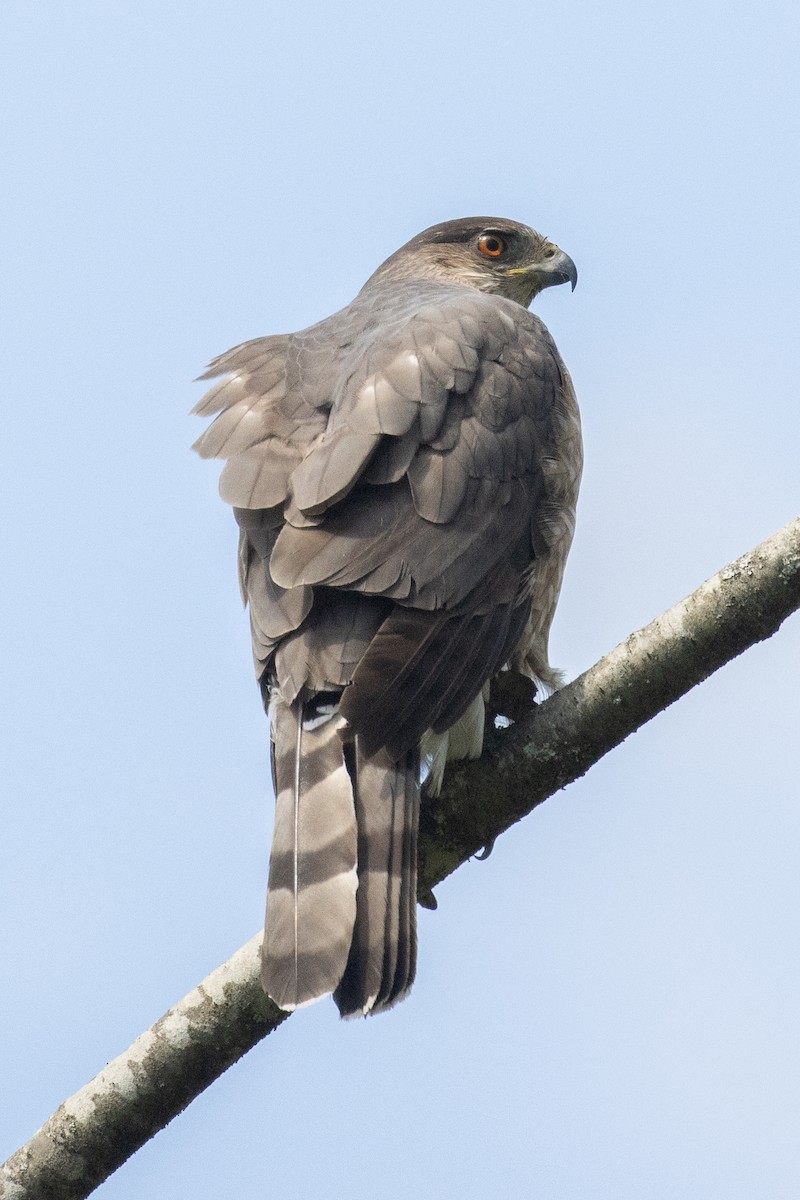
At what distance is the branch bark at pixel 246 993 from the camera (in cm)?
354

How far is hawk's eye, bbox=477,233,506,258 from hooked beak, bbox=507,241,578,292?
0.11 meters

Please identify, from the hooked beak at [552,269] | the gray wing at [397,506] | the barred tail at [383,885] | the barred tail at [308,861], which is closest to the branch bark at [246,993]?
the barred tail at [308,861]

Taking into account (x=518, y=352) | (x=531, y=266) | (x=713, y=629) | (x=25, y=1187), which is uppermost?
(x=531, y=266)

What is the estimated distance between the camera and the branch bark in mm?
3535

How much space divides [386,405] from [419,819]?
117 centimetres

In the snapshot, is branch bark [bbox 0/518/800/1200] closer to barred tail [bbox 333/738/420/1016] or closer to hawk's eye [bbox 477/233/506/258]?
barred tail [bbox 333/738/420/1016]

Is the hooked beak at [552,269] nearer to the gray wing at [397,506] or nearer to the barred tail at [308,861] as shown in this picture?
the gray wing at [397,506]

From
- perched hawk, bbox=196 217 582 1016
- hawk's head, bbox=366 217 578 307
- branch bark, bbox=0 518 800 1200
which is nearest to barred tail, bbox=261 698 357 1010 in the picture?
perched hawk, bbox=196 217 582 1016

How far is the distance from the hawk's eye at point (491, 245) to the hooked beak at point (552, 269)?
11 centimetres

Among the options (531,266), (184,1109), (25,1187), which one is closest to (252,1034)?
(184,1109)

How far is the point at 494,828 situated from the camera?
4.08 metres

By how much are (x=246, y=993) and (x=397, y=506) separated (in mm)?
1349

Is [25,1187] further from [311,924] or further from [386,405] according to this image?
[386,405]

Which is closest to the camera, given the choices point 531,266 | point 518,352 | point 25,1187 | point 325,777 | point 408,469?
point 25,1187
